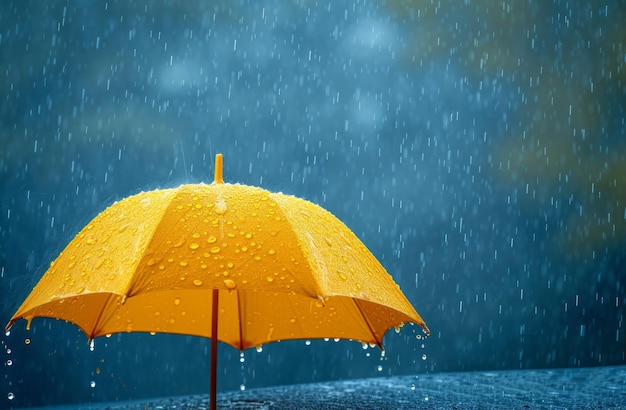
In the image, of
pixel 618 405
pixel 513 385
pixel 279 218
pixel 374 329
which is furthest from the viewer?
pixel 513 385

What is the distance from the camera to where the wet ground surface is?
17.0ft

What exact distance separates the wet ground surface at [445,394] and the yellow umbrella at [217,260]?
2.62 m

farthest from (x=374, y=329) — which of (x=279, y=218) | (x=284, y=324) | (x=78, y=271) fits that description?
(x=78, y=271)

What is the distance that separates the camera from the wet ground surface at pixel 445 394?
203 inches

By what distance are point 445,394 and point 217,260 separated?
179 inches

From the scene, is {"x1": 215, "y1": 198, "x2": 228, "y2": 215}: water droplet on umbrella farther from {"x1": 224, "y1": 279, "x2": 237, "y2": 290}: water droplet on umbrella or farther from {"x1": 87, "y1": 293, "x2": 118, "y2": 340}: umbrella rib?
{"x1": 87, "y1": 293, "x2": 118, "y2": 340}: umbrella rib

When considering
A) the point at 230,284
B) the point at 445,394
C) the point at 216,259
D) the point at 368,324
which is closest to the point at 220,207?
the point at 216,259

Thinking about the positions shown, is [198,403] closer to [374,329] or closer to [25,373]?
[374,329]

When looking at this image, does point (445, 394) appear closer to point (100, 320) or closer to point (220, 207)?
point (100, 320)

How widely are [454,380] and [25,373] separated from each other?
5.46m

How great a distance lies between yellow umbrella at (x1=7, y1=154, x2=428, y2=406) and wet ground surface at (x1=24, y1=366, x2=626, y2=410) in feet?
8.61

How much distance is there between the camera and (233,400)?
18.4ft

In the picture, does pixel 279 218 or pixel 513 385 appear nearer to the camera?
pixel 279 218

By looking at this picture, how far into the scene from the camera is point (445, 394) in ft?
19.1
